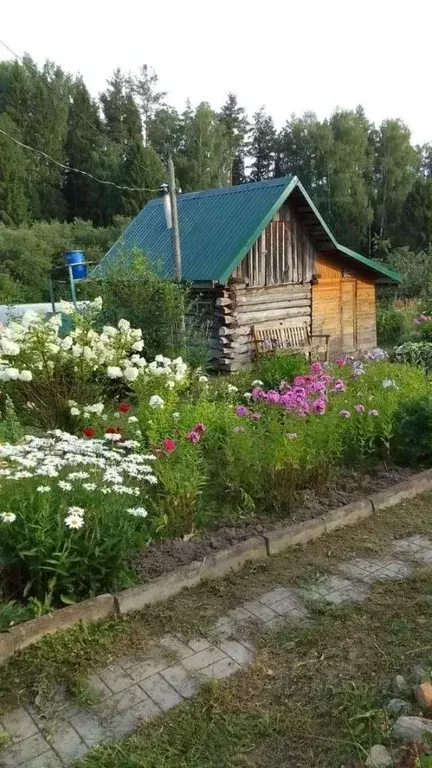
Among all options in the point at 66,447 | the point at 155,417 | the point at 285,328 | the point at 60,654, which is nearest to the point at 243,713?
the point at 60,654

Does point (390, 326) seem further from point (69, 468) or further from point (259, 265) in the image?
point (69, 468)

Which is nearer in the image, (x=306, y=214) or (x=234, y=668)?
(x=234, y=668)

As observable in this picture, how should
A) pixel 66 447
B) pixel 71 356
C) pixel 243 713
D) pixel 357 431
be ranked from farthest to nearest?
pixel 71 356 → pixel 357 431 → pixel 66 447 → pixel 243 713

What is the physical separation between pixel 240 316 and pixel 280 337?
1342mm

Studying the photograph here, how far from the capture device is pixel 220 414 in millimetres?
5707

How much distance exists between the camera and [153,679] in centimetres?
294

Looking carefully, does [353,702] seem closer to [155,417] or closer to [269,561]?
[269,561]

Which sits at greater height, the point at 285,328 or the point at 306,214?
the point at 306,214

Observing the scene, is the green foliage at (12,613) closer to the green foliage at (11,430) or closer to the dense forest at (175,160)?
the green foliage at (11,430)

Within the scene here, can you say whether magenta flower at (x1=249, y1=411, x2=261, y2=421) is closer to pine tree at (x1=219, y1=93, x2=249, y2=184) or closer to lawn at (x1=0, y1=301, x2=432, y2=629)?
lawn at (x1=0, y1=301, x2=432, y2=629)

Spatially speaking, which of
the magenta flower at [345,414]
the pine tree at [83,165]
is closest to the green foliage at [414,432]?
the magenta flower at [345,414]

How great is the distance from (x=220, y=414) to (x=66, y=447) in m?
1.96

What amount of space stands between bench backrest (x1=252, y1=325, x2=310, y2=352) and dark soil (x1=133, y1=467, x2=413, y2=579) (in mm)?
7803

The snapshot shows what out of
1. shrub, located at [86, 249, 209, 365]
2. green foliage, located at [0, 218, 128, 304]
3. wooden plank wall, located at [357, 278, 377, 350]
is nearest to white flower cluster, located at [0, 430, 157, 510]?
shrub, located at [86, 249, 209, 365]
